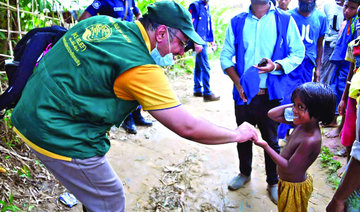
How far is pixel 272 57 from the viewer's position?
2.51m

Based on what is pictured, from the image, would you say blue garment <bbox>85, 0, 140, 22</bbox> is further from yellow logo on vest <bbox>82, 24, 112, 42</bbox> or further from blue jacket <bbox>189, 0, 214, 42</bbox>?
yellow logo on vest <bbox>82, 24, 112, 42</bbox>

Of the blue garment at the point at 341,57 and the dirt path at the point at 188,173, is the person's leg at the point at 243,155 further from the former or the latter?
the blue garment at the point at 341,57

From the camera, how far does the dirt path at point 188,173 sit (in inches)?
108

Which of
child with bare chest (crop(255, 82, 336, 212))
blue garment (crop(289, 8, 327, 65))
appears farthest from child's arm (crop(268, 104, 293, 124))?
blue garment (crop(289, 8, 327, 65))

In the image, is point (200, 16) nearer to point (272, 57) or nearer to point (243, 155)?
point (272, 57)

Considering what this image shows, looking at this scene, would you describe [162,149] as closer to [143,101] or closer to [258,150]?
[258,150]

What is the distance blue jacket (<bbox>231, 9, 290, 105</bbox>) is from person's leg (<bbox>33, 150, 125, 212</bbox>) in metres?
1.33

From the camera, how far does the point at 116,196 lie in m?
1.69

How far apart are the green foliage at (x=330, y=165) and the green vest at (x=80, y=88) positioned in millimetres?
2583

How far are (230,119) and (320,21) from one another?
6.42 feet

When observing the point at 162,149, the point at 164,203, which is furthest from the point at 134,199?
the point at 162,149

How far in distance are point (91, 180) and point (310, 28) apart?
332cm

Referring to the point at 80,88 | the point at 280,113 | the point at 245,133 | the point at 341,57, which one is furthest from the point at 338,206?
the point at 341,57

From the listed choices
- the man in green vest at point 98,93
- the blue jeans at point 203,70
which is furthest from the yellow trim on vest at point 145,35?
the blue jeans at point 203,70
